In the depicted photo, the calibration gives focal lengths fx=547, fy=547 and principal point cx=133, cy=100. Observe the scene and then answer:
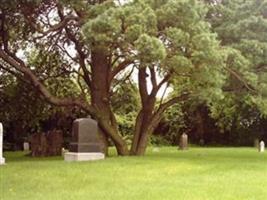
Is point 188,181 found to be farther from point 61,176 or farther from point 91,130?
point 91,130

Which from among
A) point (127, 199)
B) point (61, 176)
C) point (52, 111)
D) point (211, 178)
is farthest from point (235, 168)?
point (52, 111)

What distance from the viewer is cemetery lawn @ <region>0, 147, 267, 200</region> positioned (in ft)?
34.1

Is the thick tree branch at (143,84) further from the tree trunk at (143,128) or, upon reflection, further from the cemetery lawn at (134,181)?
the cemetery lawn at (134,181)

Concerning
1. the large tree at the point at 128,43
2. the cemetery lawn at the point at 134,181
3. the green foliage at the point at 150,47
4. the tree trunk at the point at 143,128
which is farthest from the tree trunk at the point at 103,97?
the green foliage at the point at 150,47

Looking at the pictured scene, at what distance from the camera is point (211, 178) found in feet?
42.5

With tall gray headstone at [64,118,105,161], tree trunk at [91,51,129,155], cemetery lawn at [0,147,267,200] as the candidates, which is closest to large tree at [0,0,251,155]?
tree trunk at [91,51,129,155]

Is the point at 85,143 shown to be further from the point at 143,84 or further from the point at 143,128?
the point at 143,84

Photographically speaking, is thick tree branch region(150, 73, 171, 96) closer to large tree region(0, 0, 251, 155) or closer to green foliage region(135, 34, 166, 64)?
large tree region(0, 0, 251, 155)

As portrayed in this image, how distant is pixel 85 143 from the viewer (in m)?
19.0

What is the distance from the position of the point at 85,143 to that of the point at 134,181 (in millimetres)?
6621

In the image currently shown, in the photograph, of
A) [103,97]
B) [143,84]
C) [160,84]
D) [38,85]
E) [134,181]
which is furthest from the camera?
[143,84]

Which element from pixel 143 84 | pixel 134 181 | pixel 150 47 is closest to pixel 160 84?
pixel 143 84

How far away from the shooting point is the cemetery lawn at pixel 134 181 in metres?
10.4

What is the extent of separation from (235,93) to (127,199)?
44.0 feet
